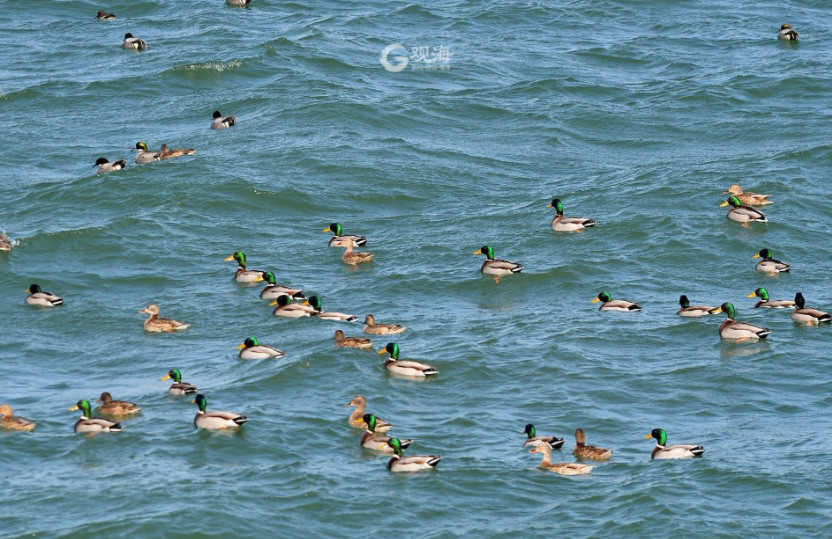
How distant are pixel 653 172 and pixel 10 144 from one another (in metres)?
17.5

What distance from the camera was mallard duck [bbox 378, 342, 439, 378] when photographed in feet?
86.3

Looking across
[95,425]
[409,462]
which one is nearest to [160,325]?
[95,425]

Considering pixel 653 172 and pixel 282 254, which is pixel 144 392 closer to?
pixel 282 254

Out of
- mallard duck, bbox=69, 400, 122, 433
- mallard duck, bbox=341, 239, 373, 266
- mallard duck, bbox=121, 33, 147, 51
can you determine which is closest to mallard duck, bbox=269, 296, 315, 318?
→ mallard duck, bbox=341, 239, 373, 266

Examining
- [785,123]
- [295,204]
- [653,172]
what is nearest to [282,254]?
[295,204]

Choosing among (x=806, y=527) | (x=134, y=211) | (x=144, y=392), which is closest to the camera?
(x=806, y=527)

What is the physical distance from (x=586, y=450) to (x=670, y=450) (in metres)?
1.28

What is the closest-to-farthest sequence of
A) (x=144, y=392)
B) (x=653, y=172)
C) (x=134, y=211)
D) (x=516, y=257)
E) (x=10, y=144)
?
(x=144, y=392), (x=516, y=257), (x=134, y=211), (x=653, y=172), (x=10, y=144)

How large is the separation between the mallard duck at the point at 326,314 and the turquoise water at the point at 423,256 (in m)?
0.20

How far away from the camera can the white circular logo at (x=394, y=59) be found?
48.6 m

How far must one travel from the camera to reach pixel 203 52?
48.8 meters

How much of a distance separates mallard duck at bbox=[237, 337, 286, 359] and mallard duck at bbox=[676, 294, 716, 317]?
7914 millimetres

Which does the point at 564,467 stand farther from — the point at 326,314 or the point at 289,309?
the point at 289,309

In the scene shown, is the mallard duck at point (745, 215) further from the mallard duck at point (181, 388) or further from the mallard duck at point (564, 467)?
the mallard duck at point (181, 388)
